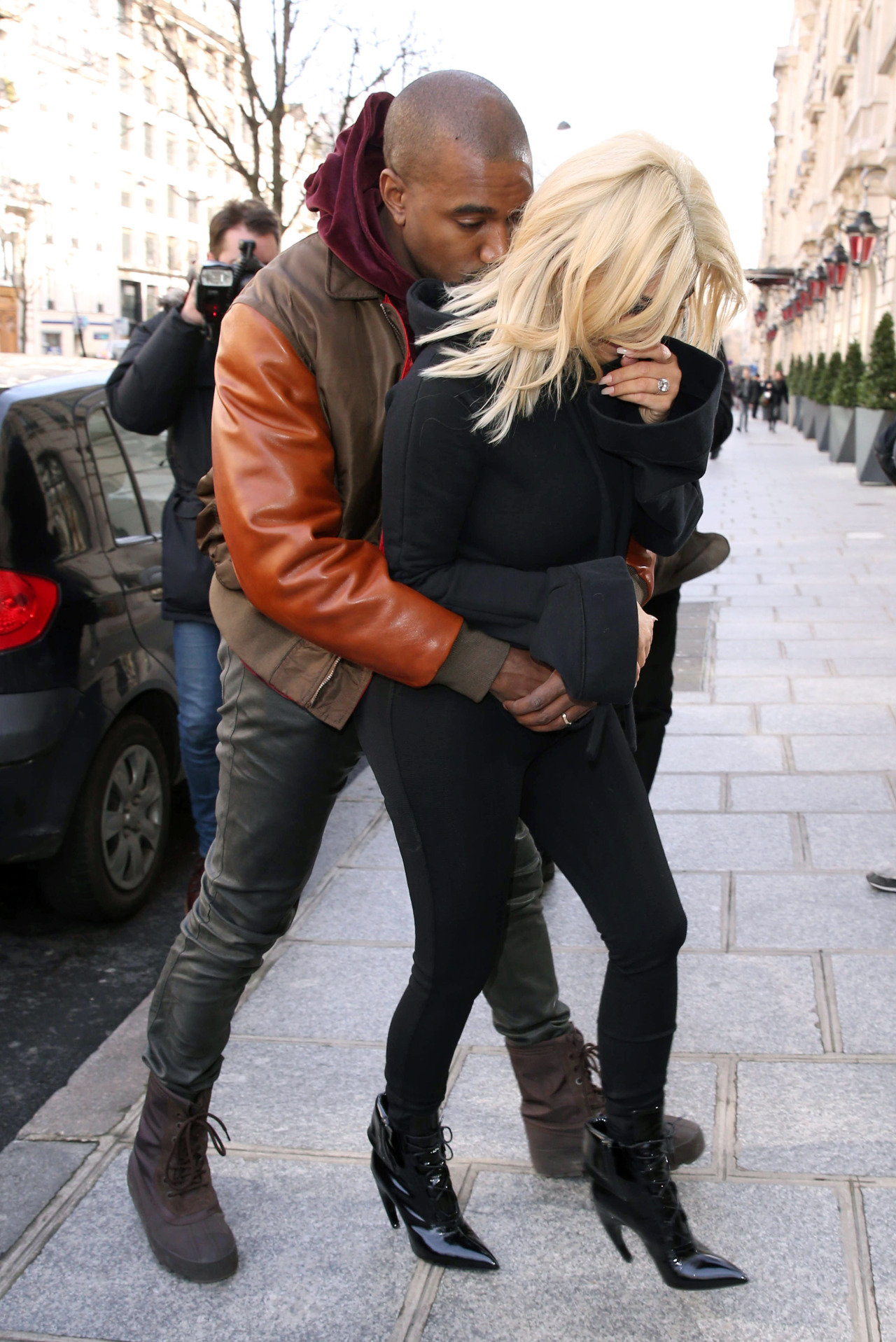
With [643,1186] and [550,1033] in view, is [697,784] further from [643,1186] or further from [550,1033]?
[643,1186]

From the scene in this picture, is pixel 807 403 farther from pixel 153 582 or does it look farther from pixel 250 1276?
pixel 250 1276

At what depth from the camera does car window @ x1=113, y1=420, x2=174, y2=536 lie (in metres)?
4.58

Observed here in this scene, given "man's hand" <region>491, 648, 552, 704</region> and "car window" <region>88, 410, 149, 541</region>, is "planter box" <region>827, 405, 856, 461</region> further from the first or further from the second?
"man's hand" <region>491, 648, 552, 704</region>

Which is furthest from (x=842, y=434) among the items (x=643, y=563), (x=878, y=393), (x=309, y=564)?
(x=309, y=564)

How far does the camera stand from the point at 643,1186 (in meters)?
2.06

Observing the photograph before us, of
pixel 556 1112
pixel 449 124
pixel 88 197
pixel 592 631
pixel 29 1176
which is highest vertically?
pixel 88 197

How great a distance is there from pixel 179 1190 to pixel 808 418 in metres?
32.7

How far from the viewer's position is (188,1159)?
2.35m

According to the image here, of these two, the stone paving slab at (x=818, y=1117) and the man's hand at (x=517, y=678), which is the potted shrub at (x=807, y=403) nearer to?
the stone paving slab at (x=818, y=1117)

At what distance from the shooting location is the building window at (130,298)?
7281 centimetres

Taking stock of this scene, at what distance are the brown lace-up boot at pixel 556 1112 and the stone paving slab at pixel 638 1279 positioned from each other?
0.05 metres

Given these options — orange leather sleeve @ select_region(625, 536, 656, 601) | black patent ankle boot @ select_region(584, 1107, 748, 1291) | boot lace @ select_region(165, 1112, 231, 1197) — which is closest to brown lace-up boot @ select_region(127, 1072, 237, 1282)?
boot lace @ select_region(165, 1112, 231, 1197)

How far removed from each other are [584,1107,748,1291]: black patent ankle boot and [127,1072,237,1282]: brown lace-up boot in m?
0.70

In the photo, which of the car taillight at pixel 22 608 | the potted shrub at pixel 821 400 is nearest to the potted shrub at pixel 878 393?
the potted shrub at pixel 821 400
